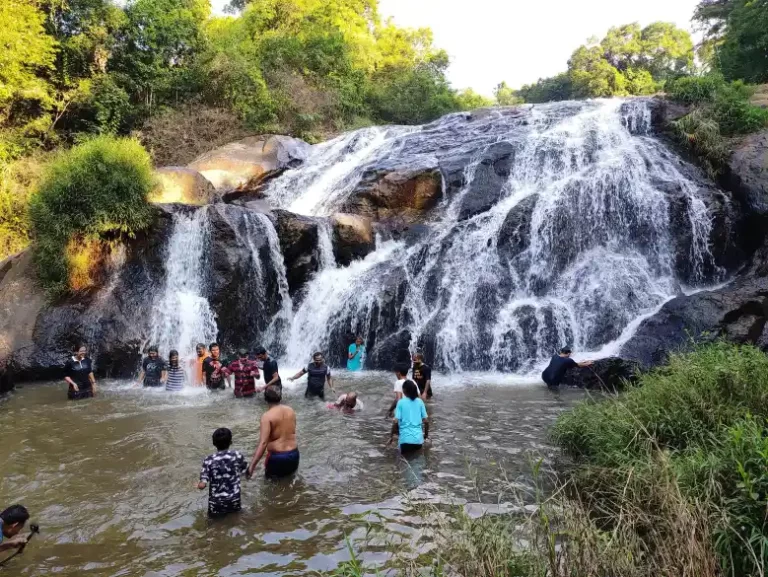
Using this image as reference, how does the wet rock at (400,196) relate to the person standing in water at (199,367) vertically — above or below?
above

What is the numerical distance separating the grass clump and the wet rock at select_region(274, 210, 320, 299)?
38.9 ft

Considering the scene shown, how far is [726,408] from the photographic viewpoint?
5.55 meters

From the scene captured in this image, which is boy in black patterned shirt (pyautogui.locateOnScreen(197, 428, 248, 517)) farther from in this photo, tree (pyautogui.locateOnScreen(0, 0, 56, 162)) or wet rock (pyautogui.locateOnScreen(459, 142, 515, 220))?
tree (pyautogui.locateOnScreen(0, 0, 56, 162))

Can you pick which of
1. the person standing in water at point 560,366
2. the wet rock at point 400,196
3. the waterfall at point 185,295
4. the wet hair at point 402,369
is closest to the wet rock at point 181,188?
the waterfall at point 185,295

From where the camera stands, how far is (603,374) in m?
10.8

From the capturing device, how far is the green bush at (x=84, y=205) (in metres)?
14.2

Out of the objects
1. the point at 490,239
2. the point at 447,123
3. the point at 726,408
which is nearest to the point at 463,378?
the point at 490,239

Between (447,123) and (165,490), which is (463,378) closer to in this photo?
(165,490)

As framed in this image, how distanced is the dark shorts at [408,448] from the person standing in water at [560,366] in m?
4.88

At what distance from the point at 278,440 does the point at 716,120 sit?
17.0 m

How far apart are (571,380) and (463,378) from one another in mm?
2342

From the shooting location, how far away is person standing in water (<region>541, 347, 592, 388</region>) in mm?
10801

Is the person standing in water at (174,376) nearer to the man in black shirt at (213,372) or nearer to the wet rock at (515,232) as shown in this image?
the man in black shirt at (213,372)

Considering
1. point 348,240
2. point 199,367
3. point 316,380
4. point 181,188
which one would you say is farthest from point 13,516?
point 181,188
